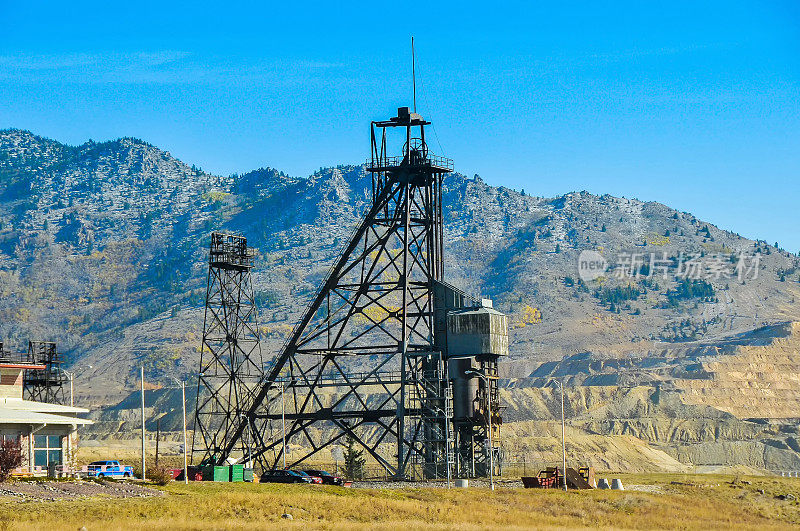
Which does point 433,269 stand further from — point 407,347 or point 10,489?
point 10,489

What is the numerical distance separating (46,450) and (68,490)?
484 inches

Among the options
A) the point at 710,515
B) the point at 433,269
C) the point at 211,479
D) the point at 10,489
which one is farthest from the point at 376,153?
the point at 10,489

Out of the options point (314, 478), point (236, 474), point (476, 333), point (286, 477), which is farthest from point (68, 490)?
point (476, 333)

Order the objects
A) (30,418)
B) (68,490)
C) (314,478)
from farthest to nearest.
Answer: (314,478)
(30,418)
(68,490)

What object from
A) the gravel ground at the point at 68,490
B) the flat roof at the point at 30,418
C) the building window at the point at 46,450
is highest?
the flat roof at the point at 30,418

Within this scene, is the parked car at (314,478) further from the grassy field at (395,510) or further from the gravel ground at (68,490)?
the gravel ground at (68,490)

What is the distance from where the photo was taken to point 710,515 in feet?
251

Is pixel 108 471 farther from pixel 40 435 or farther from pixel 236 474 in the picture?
pixel 236 474

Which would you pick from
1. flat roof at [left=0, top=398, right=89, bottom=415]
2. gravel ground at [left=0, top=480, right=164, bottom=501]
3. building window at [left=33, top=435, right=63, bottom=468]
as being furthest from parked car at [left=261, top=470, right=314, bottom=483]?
gravel ground at [left=0, top=480, right=164, bottom=501]

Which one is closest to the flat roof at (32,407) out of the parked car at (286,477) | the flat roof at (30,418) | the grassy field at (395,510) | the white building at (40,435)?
the white building at (40,435)

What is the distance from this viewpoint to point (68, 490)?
60562 millimetres

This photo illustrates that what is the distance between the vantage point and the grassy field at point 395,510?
180ft

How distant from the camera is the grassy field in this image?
54844 millimetres

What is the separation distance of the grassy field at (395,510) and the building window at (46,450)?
8.46 meters
